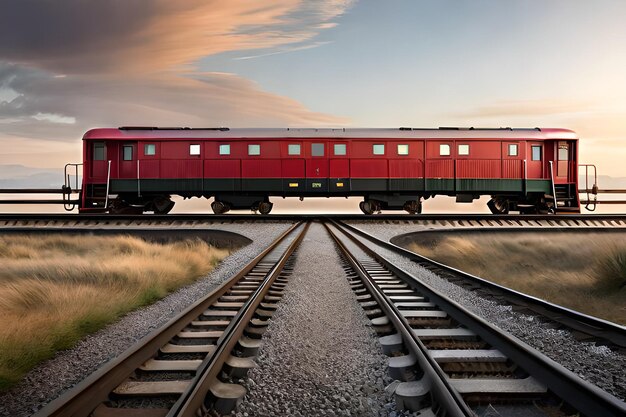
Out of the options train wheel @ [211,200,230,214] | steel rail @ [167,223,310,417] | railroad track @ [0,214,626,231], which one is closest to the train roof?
train wheel @ [211,200,230,214]

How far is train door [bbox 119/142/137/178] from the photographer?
68.1ft

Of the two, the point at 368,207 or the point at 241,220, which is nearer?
the point at 241,220

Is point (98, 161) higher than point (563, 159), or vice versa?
point (98, 161)

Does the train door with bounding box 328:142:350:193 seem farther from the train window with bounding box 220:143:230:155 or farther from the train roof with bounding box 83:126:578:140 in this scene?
the train window with bounding box 220:143:230:155

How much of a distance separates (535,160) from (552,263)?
27.3 feet

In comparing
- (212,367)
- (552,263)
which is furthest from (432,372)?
(552,263)

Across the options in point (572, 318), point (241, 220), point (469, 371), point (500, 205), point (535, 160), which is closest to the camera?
point (469, 371)

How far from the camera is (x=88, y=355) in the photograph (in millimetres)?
4656

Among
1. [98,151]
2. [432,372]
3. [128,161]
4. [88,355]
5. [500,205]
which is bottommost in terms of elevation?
[88,355]

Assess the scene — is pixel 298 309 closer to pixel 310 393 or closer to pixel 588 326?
pixel 310 393

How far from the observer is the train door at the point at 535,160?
68.1ft

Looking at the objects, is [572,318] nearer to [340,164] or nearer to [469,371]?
[469,371]

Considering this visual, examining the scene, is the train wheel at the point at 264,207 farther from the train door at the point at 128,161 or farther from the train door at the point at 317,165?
the train door at the point at 128,161

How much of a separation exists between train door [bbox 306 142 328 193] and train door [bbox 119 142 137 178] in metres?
7.33
